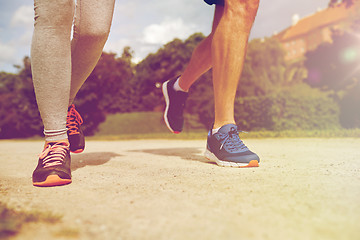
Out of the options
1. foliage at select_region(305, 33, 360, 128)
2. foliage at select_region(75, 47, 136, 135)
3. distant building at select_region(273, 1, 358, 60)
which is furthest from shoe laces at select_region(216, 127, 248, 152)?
distant building at select_region(273, 1, 358, 60)

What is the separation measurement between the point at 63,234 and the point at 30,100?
15.1 m

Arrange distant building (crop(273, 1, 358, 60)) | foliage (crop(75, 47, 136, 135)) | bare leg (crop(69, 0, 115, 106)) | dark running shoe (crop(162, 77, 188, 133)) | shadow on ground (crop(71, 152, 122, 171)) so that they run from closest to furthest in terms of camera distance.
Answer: bare leg (crop(69, 0, 115, 106))
shadow on ground (crop(71, 152, 122, 171))
dark running shoe (crop(162, 77, 188, 133))
foliage (crop(75, 47, 136, 135))
distant building (crop(273, 1, 358, 60))

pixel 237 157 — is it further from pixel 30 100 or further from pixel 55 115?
pixel 30 100

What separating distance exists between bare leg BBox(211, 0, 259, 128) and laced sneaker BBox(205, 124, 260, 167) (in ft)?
0.26

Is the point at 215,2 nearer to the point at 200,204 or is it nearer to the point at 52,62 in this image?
the point at 52,62

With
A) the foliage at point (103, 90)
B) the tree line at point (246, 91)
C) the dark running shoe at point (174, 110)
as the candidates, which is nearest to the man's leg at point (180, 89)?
the dark running shoe at point (174, 110)

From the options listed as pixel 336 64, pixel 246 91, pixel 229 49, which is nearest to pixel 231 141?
pixel 229 49

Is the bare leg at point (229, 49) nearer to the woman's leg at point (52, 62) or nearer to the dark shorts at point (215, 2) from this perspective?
the dark shorts at point (215, 2)

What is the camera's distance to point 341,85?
69.2 feet

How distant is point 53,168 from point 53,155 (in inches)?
4.8

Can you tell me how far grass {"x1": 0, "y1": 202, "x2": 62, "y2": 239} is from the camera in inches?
31.6

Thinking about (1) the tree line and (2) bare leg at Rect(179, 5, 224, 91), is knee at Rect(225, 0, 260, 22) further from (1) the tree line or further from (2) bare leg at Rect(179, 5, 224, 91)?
(1) the tree line

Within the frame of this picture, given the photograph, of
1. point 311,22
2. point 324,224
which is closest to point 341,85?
point 324,224

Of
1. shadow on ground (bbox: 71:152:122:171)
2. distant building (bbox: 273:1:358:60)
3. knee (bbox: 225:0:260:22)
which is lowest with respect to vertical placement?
shadow on ground (bbox: 71:152:122:171)
